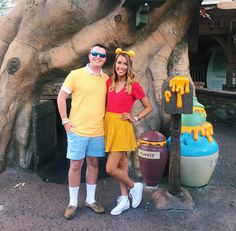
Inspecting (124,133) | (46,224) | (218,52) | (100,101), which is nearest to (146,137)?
(124,133)

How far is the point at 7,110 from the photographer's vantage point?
15.2 feet

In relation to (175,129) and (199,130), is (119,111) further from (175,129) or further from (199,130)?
(199,130)

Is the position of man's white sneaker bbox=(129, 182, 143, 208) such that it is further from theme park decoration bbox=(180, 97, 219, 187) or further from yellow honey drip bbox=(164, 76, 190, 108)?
yellow honey drip bbox=(164, 76, 190, 108)

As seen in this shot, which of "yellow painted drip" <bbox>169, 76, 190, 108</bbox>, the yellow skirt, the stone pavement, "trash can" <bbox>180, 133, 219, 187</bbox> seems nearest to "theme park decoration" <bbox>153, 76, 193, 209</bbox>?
"yellow painted drip" <bbox>169, 76, 190, 108</bbox>

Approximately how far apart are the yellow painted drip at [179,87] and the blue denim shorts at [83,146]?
0.87 meters

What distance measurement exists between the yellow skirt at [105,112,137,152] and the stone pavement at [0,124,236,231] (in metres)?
0.75

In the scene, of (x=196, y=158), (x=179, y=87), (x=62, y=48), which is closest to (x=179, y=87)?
(x=179, y=87)

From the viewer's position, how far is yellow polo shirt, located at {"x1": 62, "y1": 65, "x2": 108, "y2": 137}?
10.1 feet

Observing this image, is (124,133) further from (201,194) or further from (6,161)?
(6,161)

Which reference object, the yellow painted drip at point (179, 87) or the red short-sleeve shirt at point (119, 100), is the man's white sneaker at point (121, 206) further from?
the yellow painted drip at point (179, 87)

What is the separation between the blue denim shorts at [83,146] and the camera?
3104 mm

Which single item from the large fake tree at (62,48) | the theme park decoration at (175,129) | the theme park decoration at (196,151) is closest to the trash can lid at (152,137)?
the theme park decoration at (175,129)

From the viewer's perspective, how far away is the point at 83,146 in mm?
3119

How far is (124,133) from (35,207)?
134 centimetres
